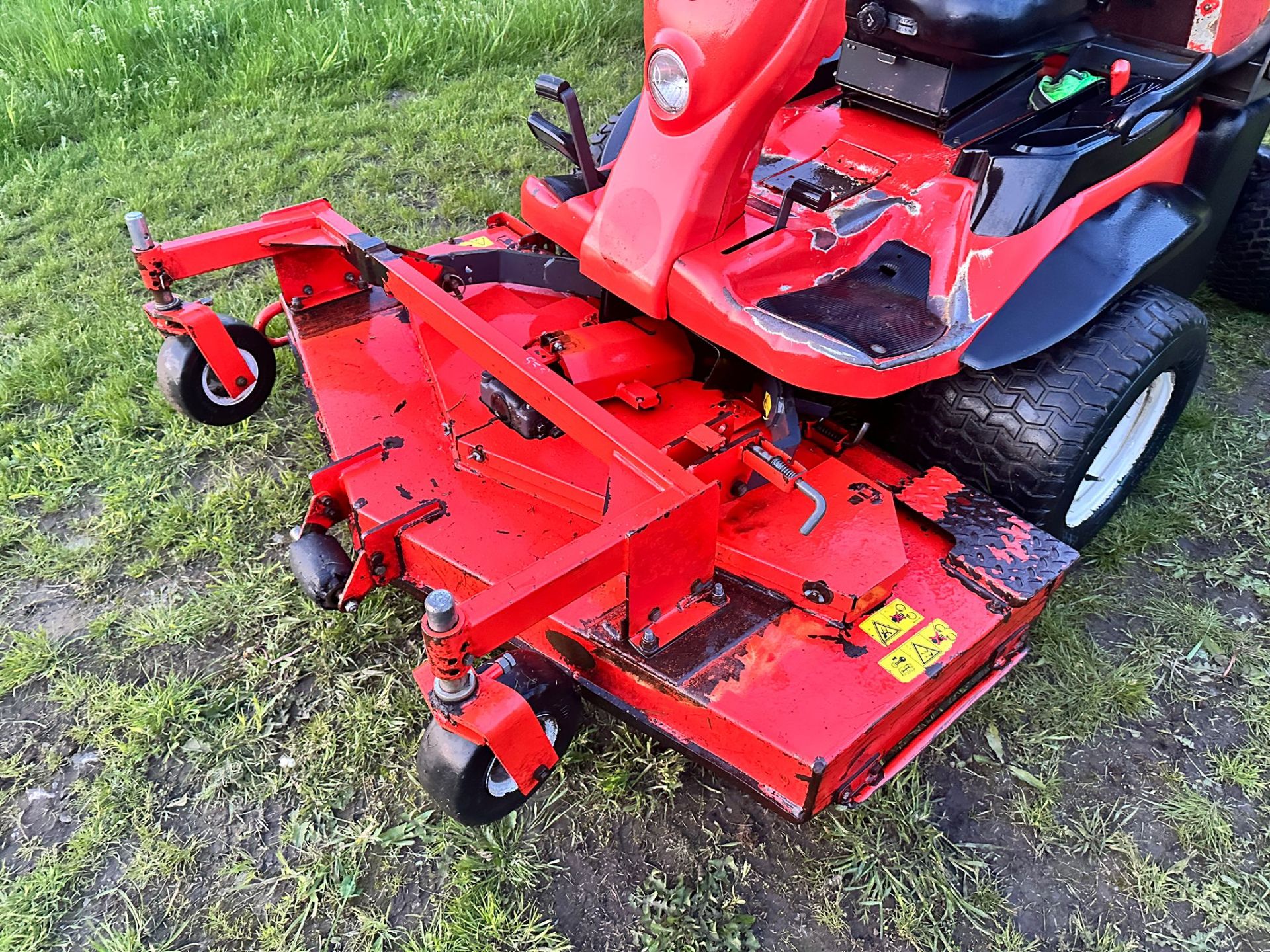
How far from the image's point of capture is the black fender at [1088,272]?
2.22 m

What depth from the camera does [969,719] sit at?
2385mm

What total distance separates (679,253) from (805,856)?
1.37m

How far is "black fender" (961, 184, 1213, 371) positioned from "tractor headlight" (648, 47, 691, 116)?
86 cm

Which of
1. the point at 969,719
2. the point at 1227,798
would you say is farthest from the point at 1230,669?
the point at 969,719

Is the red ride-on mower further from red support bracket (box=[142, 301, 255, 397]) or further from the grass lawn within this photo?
the grass lawn

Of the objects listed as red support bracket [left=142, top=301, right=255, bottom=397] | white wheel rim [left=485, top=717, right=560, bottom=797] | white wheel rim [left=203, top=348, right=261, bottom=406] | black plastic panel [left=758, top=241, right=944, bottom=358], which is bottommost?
white wheel rim [left=485, top=717, right=560, bottom=797]

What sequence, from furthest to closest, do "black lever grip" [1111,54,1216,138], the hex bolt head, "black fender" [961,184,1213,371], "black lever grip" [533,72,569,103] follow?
"black lever grip" [1111,54,1216,138]
"black lever grip" [533,72,569,103]
"black fender" [961,184,1213,371]
the hex bolt head

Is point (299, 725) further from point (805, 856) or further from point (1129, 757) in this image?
point (1129, 757)

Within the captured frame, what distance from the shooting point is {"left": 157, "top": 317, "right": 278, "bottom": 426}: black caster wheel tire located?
272 centimetres

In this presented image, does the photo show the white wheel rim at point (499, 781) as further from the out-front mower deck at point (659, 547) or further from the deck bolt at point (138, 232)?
the deck bolt at point (138, 232)

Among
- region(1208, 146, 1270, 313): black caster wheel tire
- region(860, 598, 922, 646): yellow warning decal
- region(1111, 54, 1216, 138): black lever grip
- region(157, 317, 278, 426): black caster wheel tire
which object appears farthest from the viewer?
region(1208, 146, 1270, 313): black caster wheel tire

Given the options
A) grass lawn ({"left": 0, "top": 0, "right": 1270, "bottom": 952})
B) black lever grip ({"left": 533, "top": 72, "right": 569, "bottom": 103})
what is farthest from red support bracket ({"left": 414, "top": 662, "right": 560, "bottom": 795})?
black lever grip ({"left": 533, "top": 72, "right": 569, "bottom": 103})

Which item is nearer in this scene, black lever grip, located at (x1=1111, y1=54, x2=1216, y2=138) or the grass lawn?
the grass lawn

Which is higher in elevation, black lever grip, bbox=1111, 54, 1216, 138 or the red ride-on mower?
black lever grip, bbox=1111, 54, 1216, 138
